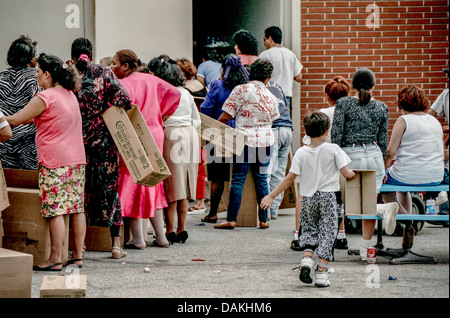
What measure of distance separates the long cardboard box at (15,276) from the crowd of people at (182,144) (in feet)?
3.32

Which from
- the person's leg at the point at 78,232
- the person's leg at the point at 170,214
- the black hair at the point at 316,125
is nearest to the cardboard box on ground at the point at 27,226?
the person's leg at the point at 78,232

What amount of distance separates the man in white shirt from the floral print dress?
3.81 meters

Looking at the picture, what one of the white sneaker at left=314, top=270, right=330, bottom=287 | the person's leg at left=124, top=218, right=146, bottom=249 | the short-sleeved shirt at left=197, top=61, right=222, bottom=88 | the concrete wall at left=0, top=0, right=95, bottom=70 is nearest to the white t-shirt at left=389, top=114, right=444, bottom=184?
the white sneaker at left=314, top=270, right=330, bottom=287

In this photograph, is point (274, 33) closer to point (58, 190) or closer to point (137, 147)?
point (137, 147)

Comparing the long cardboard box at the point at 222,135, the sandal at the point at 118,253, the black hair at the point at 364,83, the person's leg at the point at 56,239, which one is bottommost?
the sandal at the point at 118,253

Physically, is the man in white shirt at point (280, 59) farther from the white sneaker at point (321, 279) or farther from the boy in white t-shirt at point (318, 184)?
the white sneaker at point (321, 279)

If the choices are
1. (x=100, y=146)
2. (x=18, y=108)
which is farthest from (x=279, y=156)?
(x=18, y=108)

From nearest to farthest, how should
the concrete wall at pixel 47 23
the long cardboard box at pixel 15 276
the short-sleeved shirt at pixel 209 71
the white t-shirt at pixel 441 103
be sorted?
the long cardboard box at pixel 15 276 → the white t-shirt at pixel 441 103 → the short-sleeved shirt at pixel 209 71 → the concrete wall at pixel 47 23

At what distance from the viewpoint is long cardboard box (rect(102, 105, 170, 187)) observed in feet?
22.7

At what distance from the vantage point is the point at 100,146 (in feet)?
23.7

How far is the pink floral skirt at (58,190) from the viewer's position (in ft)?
21.7

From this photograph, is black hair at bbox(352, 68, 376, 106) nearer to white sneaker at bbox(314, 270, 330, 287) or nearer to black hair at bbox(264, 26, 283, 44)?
white sneaker at bbox(314, 270, 330, 287)

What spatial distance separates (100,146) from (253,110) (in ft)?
6.97

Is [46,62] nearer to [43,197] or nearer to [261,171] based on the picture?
[43,197]
